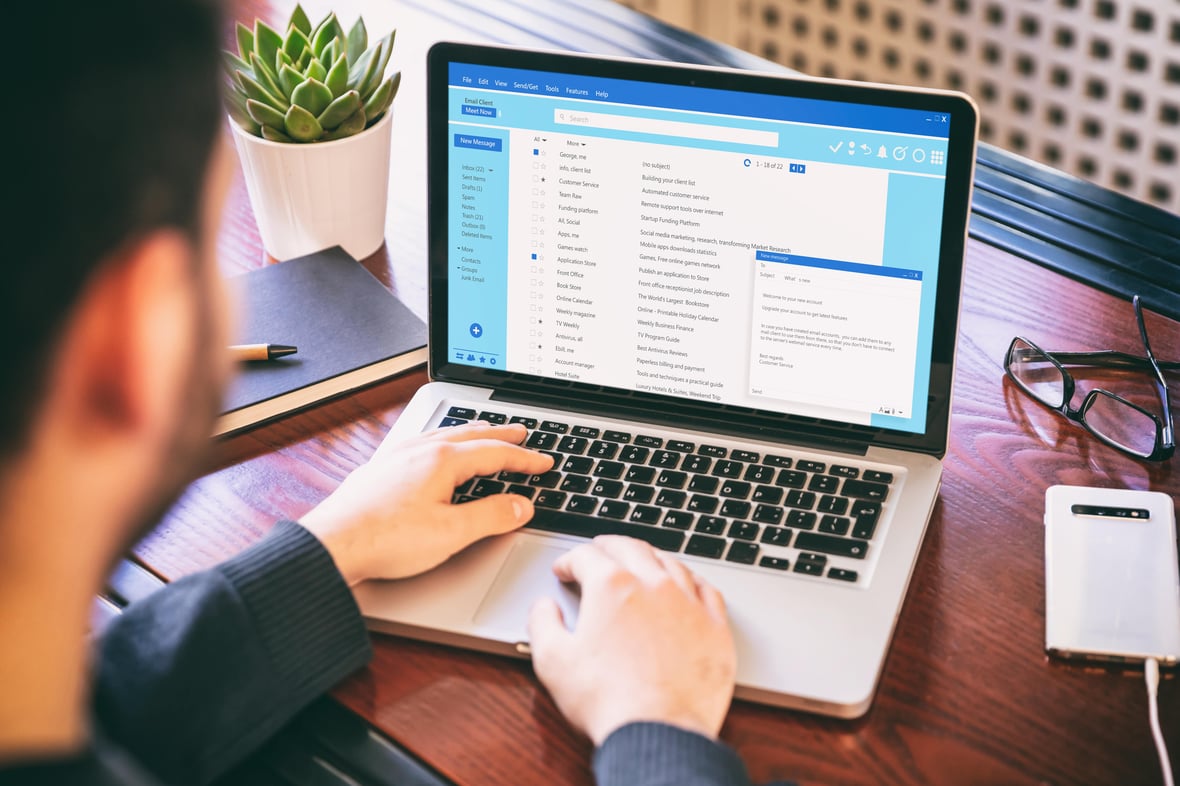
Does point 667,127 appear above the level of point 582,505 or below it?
above

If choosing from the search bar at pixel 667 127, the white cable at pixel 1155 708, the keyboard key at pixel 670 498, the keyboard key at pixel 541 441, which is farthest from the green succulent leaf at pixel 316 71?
the white cable at pixel 1155 708

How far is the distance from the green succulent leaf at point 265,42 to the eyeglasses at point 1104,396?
721 mm

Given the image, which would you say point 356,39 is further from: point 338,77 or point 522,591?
point 522,591

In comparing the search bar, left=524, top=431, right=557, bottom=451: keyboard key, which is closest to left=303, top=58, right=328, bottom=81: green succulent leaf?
the search bar

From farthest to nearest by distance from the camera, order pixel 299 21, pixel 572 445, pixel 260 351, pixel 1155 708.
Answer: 1. pixel 299 21
2. pixel 260 351
3. pixel 572 445
4. pixel 1155 708

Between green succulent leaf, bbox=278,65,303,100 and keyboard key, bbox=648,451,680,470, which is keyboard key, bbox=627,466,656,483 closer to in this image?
keyboard key, bbox=648,451,680,470

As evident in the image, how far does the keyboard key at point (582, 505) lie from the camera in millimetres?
876

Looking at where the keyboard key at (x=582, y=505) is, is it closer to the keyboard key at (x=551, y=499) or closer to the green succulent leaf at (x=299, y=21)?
the keyboard key at (x=551, y=499)

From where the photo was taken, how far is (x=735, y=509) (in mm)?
864

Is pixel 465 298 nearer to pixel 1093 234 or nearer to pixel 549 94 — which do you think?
pixel 549 94

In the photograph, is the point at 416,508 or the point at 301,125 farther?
the point at 301,125

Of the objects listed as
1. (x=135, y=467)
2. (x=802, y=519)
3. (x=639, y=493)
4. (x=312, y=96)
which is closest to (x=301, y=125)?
(x=312, y=96)

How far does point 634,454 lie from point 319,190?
0.43 m

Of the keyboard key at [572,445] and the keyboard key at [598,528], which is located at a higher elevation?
the keyboard key at [572,445]
